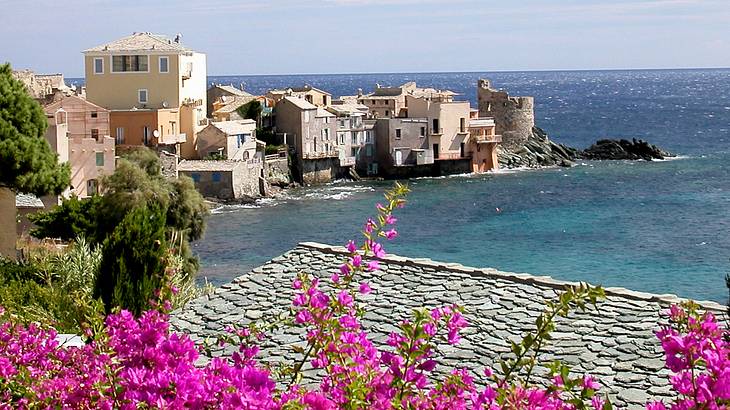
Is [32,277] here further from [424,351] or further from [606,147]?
[606,147]

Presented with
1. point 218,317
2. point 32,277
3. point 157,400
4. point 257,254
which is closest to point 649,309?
point 218,317

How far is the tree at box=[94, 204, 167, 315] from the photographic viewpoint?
38.9 feet

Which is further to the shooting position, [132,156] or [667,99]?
[667,99]

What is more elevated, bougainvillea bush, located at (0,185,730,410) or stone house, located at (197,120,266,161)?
bougainvillea bush, located at (0,185,730,410)

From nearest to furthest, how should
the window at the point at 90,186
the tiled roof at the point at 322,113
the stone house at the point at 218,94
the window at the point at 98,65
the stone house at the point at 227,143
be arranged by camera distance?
the window at the point at 90,186
the stone house at the point at 227,143
the window at the point at 98,65
the tiled roof at the point at 322,113
the stone house at the point at 218,94

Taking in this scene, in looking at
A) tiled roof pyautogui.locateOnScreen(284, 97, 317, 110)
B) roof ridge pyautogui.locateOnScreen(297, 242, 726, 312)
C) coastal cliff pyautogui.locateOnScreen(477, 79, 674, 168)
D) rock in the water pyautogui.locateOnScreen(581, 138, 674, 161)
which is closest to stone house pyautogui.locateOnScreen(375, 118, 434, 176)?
tiled roof pyautogui.locateOnScreen(284, 97, 317, 110)

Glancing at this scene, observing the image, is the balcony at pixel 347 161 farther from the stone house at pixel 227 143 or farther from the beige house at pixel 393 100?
the stone house at pixel 227 143

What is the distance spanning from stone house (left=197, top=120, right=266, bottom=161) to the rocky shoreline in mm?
19715

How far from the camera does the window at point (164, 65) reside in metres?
56.0

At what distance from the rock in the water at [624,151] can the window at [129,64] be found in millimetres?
33241

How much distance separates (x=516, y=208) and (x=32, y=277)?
3758 centimetres

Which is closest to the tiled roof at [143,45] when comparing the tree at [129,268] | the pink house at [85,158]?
the pink house at [85,158]

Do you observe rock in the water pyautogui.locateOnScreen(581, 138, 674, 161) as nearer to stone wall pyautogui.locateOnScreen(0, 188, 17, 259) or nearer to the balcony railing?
the balcony railing

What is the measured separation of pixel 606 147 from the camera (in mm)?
75812
